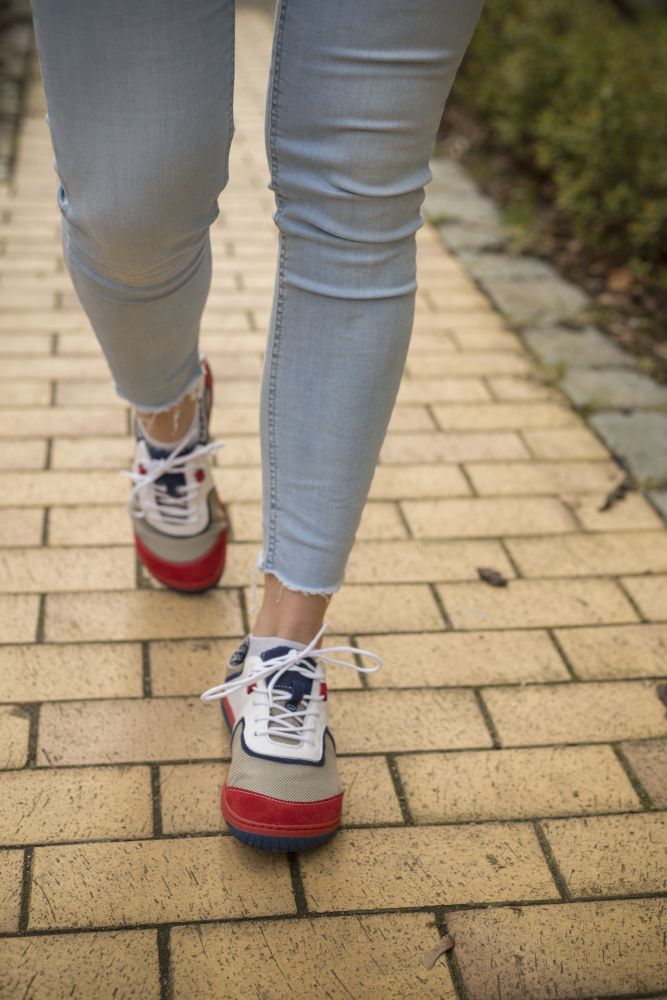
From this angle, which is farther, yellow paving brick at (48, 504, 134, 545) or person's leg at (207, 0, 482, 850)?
yellow paving brick at (48, 504, 134, 545)

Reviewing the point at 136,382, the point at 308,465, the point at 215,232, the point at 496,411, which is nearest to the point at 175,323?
the point at 136,382

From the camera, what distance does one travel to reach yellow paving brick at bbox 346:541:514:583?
1.87 meters

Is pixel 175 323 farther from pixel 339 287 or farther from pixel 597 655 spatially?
pixel 597 655

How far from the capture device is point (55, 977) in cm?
113

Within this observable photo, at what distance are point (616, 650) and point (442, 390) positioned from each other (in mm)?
979

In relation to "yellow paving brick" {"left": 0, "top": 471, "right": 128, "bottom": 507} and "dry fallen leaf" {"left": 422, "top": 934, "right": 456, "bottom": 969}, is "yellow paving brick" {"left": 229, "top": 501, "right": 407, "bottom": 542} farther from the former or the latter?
"dry fallen leaf" {"left": 422, "top": 934, "right": 456, "bottom": 969}

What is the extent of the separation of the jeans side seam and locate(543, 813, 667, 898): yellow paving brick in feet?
1.77

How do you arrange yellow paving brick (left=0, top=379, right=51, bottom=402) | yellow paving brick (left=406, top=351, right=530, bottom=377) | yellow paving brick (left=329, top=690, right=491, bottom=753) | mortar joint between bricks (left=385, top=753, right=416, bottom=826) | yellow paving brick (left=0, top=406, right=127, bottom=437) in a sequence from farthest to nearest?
yellow paving brick (left=406, top=351, right=530, bottom=377) → yellow paving brick (left=0, top=379, right=51, bottom=402) → yellow paving brick (left=0, top=406, right=127, bottom=437) → yellow paving brick (left=329, top=690, right=491, bottom=753) → mortar joint between bricks (left=385, top=753, right=416, bottom=826)

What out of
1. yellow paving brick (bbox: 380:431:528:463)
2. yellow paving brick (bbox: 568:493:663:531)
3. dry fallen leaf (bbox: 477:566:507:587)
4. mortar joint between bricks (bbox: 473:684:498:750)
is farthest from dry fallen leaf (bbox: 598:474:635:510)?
mortar joint between bricks (bbox: 473:684:498:750)

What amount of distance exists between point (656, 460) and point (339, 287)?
A: 4.20ft

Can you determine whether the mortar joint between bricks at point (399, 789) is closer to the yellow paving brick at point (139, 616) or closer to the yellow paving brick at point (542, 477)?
the yellow paving brick at point (139, 616)

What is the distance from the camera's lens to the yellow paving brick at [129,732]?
1434 millimetres

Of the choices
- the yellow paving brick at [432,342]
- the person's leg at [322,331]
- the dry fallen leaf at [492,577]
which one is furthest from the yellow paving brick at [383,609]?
the yellow paving brick at [432,342]

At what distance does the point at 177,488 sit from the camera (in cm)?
170
